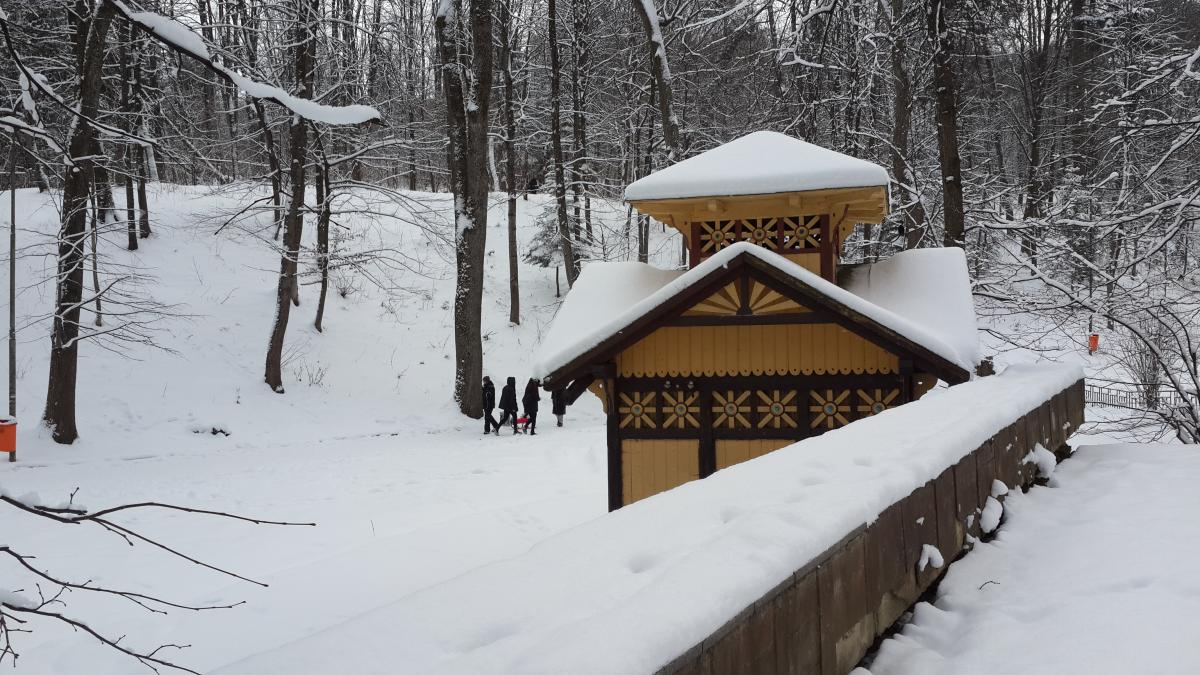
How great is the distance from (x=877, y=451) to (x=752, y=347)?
18.0ft

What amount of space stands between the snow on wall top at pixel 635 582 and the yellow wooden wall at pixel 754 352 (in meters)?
5.38

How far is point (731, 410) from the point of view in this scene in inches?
379

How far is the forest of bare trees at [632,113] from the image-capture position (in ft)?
18.9

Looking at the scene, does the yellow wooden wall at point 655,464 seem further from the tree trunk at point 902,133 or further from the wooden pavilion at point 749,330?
the tree trunk at point 902,133

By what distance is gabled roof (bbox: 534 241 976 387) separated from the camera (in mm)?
8305

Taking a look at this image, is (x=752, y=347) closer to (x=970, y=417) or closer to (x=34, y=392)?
(x=970, y=417)

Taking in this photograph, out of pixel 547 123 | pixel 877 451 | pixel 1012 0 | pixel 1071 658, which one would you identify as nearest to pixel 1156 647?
pixel 1071 658

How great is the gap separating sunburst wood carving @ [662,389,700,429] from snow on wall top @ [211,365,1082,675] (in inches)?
220

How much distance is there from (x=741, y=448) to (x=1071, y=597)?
573cm

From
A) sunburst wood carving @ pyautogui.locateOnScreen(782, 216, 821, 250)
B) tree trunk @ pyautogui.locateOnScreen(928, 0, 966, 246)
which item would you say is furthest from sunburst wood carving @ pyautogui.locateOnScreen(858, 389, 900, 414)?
tree trunk @ pyautogui.locateOnScreen(928, 0, 966, 246)

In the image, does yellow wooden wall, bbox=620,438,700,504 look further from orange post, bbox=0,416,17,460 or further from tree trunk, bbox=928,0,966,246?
orange post, bbox=0,416,17,460

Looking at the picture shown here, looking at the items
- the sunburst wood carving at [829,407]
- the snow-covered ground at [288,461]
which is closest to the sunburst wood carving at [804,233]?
the sunburst wood carving at [829,407]

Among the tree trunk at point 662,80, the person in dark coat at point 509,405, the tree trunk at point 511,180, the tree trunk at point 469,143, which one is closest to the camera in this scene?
the tree trunk at point 662,80

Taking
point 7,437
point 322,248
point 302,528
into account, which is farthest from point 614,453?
point 322,248
